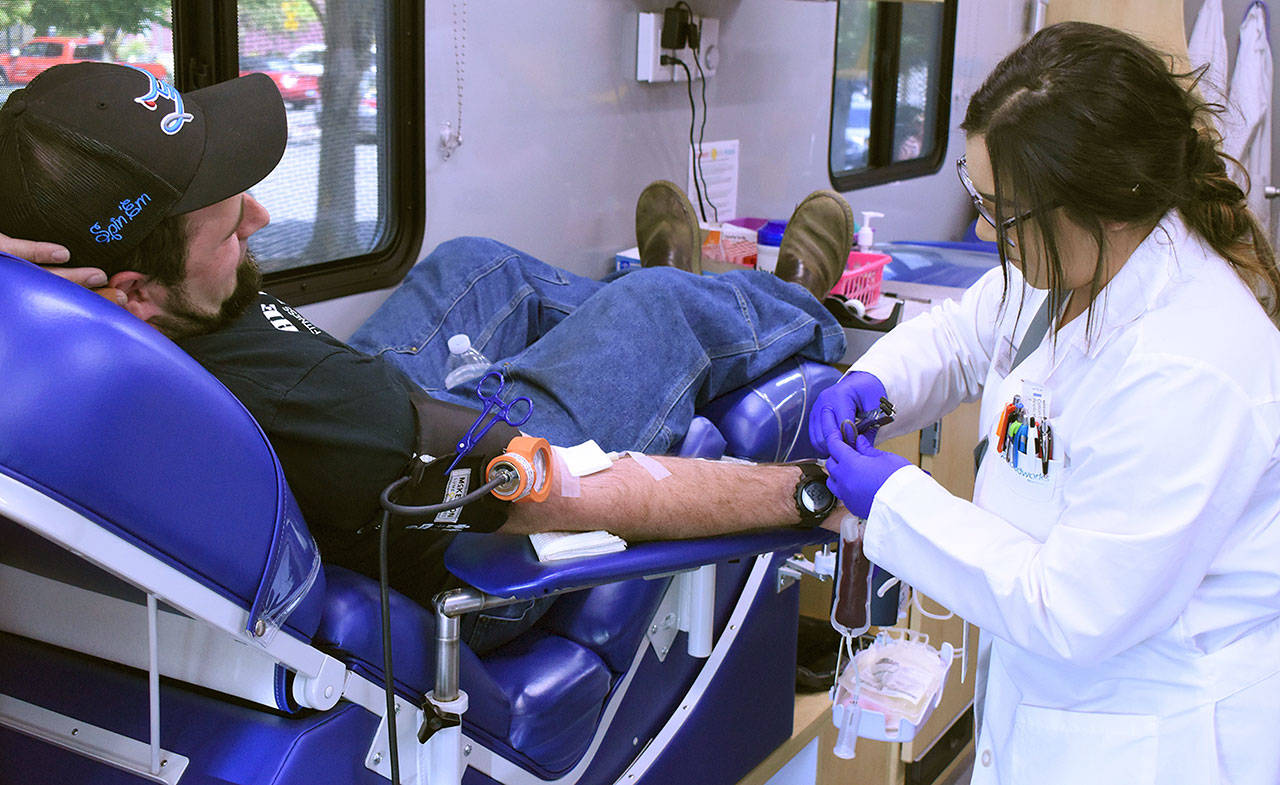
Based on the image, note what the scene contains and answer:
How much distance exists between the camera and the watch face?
59.4 inches

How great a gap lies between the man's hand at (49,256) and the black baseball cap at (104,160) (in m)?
0.02

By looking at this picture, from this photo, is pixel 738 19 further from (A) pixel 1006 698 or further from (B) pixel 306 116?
(A) pixel 1006 698

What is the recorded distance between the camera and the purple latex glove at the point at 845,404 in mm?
1632

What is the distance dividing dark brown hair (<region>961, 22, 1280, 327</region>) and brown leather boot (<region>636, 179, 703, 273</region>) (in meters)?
1.33

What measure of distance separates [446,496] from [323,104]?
3.76ft

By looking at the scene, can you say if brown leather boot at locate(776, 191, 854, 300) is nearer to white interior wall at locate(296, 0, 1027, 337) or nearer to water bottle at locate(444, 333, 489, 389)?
white interior wall at locate(296, 0, 1027, 337)

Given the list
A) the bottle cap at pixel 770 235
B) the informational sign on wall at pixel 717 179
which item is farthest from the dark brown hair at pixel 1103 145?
the informational sign on wall at pixel 717 179

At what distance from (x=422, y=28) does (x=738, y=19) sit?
4.29ft

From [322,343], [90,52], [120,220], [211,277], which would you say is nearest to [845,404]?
[322,343]

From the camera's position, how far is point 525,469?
4.30 ft

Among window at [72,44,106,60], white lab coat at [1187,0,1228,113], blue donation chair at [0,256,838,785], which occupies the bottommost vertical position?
blue donation chair at [0,256,838,785]

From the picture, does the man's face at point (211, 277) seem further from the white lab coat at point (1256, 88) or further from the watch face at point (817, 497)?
the white lab coat at point (1256, 88)

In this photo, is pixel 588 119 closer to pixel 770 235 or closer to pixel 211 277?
pixel 770 235

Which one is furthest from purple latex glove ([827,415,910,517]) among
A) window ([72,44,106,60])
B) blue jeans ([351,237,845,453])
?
window ([72,44,106,60])
